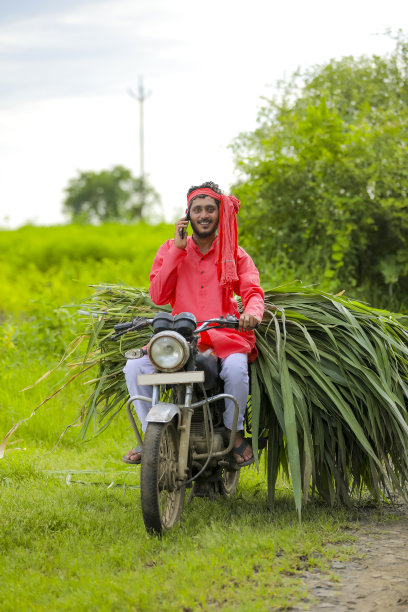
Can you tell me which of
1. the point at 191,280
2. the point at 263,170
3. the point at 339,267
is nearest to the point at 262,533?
the point at 191,280

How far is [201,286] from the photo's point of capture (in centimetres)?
463

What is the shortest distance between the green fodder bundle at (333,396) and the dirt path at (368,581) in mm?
539

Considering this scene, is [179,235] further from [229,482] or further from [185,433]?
[229,482]

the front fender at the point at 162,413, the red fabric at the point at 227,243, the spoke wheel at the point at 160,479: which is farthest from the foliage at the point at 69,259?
the front fender at the point at 162,413

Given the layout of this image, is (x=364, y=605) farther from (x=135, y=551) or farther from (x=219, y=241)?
(x=219, y=241)

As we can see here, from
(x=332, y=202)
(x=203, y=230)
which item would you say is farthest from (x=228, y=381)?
(x=332, y=202)

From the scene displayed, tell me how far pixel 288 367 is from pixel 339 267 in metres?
5.29

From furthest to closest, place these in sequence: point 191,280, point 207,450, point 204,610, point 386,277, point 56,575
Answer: point 386,277
point 191,280
point 207,450
point 56,575
point 204,610

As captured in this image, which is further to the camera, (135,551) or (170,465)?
(170,465)

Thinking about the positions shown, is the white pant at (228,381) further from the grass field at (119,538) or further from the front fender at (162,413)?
the grass field at (119,538)

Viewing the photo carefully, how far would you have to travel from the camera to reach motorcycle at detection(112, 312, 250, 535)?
12.3 feet

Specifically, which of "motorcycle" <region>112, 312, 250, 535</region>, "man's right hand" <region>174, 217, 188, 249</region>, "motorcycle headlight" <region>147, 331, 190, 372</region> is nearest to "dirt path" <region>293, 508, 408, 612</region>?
"motorcycle" <region>112, 312, 250, 535</region>

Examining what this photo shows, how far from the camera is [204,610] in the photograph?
3002 millimetres

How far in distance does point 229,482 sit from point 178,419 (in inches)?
40.3
